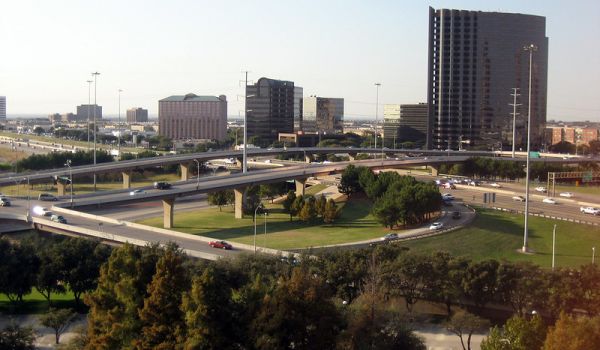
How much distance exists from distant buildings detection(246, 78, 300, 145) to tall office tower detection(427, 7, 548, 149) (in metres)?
19.3

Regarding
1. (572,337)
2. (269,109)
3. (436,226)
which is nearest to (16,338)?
(572,337)

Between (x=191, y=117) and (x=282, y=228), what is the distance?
7040cm

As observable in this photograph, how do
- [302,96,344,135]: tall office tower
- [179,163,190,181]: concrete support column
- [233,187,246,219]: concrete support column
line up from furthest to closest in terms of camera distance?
[302,96,344,135]: tall office tower → [179,163,190,181]: concrete support column → [233,187,246,219]: concrete support column

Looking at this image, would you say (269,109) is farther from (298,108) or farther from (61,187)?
(61,187)

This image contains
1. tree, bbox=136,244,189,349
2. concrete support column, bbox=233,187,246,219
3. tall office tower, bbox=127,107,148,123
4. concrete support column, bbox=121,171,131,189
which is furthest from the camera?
tall office tower, bbox=127,107,148,123

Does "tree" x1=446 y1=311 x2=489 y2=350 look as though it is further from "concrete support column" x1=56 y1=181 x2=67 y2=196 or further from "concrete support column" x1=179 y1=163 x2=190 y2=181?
"concrete support column" x1=179 y1=163 x2=190 y2=181

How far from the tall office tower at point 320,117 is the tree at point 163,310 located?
262 feet

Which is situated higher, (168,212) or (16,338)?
(168,212)

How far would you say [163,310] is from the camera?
1164cm

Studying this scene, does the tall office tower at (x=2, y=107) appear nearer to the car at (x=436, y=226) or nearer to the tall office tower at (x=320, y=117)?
the tall office tower at (x=320, y=117)

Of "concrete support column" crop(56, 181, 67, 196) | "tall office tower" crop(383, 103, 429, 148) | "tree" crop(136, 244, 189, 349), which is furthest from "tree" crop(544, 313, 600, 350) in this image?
"tall office tower" crop(383, 103, 429, 148)

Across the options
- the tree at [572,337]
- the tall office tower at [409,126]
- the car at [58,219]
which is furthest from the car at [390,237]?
the tall office tower at [409,126]

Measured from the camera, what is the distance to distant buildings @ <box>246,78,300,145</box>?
8006cm

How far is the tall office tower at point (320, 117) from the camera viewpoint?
94.9 m
